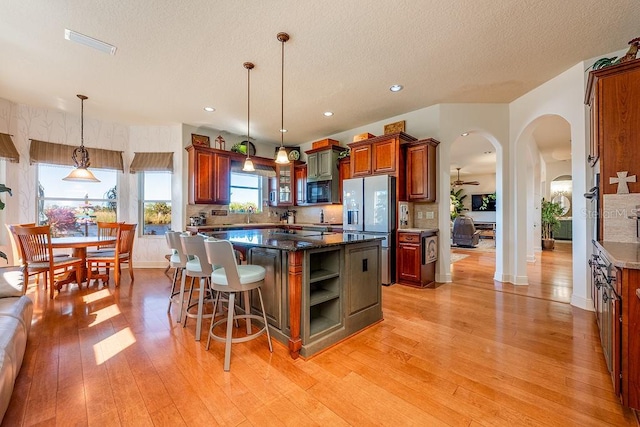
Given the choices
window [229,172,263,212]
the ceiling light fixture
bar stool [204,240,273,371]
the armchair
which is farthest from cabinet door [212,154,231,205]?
Result: the armchair

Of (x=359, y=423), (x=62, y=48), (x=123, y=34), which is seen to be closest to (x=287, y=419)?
(x=359, y=423)

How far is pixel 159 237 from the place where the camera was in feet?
17.8

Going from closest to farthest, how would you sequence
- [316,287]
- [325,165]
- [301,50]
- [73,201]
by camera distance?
[316,287] < [301,50] < [73,201] < [325,165]

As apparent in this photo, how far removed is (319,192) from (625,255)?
4.78 m

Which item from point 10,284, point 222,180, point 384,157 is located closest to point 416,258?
point 384,157

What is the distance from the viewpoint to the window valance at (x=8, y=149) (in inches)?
159

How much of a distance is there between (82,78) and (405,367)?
499cm

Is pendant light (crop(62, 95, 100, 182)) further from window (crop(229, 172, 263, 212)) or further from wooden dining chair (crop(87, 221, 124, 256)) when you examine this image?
window (crop(229, 172, 263, 212))

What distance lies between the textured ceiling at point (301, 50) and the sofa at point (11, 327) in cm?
234

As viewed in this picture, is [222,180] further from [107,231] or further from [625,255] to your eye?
[625,255]

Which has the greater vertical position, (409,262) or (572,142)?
(572,142)

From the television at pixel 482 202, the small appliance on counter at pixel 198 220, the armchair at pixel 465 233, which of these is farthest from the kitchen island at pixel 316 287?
the television at pixel 482 202

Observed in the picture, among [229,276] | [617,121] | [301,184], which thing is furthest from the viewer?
[301,184]

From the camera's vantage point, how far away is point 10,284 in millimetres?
2229
